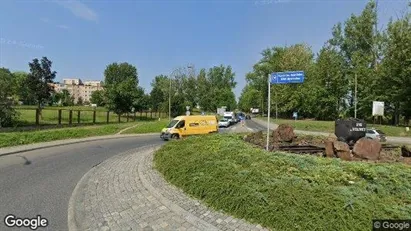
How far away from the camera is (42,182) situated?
8.23m

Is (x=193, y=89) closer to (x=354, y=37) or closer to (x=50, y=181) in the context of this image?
(x=354, y=37)

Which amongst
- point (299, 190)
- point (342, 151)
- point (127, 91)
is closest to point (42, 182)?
point (299, 190)

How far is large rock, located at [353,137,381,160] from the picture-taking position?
8.20 m

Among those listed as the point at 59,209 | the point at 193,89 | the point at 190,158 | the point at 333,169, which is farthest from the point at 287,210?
the point at 193,89

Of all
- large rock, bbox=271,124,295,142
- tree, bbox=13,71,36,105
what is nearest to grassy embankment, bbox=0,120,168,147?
tree, bbox=13,71,36,105

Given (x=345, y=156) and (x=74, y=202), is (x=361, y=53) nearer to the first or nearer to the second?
(x=345, y=156)

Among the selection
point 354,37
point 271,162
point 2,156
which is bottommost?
point 2,156

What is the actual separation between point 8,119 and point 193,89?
60663 millimetres

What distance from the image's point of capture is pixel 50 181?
840cm

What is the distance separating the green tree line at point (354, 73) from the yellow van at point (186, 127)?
1189 inches

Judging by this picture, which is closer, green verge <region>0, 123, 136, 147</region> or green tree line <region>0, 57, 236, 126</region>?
green verge <region>0, 123, 136, 147</region>

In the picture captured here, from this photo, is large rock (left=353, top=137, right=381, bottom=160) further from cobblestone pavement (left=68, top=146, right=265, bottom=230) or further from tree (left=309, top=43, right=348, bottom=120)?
tree (left=309, top=43, right=348, bottom=120)

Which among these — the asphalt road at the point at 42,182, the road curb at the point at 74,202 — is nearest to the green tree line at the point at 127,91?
the asphalt road at the point at 42,182

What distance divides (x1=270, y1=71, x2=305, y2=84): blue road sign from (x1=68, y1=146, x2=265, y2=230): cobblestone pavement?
506 centimetres
